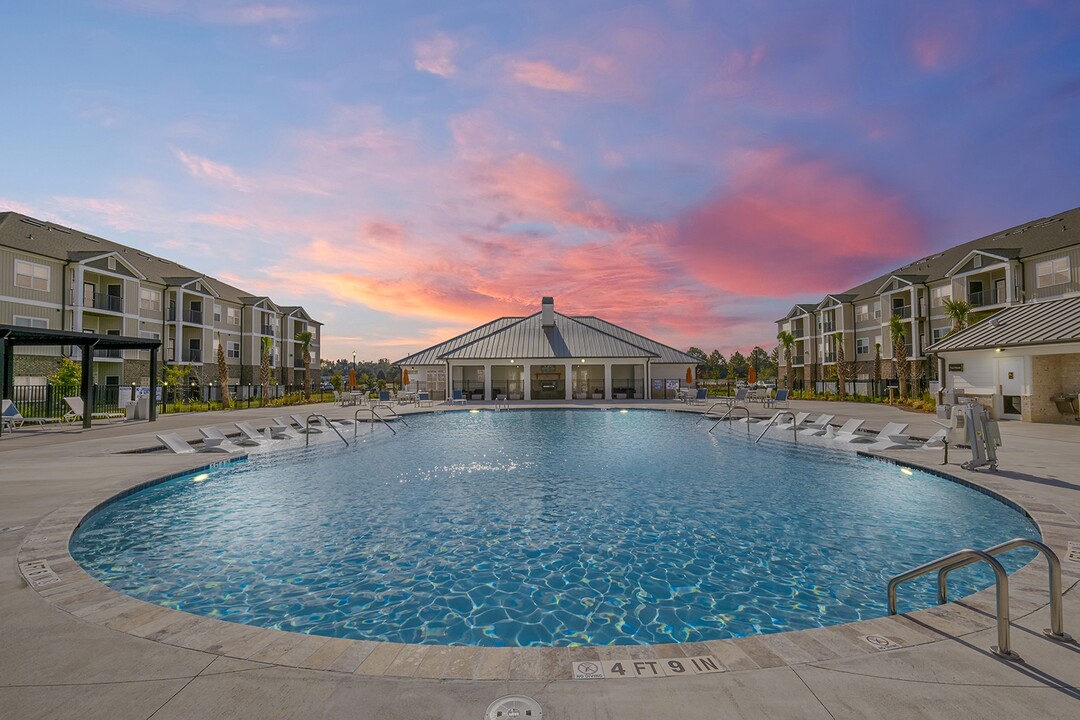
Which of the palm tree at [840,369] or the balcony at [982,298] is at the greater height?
the balcony at [982,298]

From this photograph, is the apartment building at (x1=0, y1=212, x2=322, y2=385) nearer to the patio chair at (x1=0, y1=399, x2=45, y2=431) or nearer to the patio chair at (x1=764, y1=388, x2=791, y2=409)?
the patio chair at (x1=0, y1=399, x2=45, y2=431)

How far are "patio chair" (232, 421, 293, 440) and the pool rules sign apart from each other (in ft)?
48.0

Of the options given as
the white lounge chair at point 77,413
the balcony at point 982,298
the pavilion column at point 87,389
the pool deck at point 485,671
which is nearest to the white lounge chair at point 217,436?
the pavilion column at point 87,389

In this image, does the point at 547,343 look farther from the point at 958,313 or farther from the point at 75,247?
the point at 75,247

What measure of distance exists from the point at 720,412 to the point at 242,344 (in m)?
44.1

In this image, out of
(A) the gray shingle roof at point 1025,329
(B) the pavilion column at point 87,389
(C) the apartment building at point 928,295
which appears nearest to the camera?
(A) the gray shingle roof at point 1025,329

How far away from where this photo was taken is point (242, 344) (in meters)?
46.3

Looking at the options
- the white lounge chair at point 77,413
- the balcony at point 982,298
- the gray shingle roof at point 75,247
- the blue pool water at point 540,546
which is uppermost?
the gray shingle roof at point 75,247

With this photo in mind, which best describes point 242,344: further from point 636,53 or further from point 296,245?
point 636,53

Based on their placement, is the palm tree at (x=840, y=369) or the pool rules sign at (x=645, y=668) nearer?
the pool rules sign at (x=645, y=668)

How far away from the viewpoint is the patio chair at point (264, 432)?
14531 mm

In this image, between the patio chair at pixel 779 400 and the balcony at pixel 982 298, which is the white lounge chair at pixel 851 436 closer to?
the patio chair at pixel 779 400

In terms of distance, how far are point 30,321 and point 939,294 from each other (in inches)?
2335

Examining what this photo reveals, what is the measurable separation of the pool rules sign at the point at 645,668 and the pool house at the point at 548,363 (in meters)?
32.2
